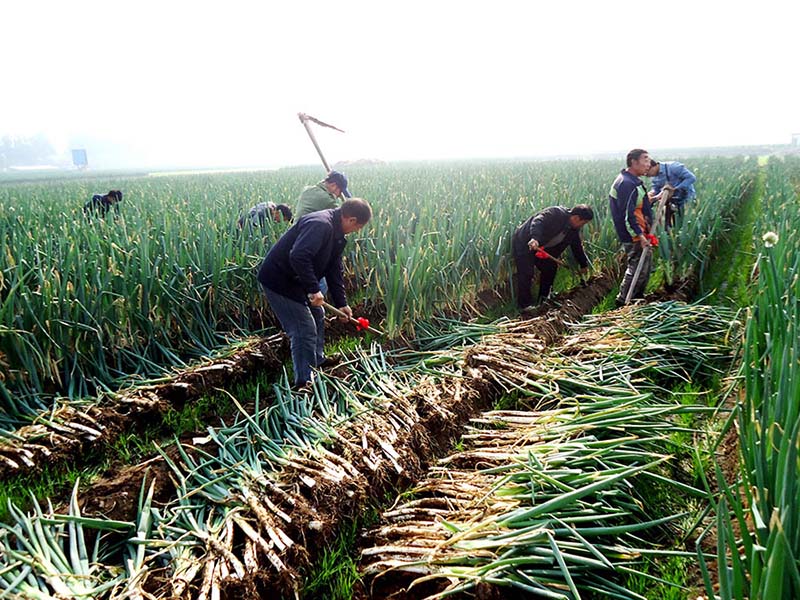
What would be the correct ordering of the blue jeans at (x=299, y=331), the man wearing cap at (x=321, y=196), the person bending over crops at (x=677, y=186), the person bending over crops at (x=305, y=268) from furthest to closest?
the person bending over crops at (x=677, y=186) < the man wearing cap at (x=321, y=196) < the blue jeans at (x=299, y=331) < the person bending over crops at (x=305, y=268)

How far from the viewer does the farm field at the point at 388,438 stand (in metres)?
1.77

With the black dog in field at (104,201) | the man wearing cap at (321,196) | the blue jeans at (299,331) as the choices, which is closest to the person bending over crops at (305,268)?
the blue jeans at (299,331)

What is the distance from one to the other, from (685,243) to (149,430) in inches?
195

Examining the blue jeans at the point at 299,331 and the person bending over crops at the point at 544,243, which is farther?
the person bending over crops at the point at 544,243

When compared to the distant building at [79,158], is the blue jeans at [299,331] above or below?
below

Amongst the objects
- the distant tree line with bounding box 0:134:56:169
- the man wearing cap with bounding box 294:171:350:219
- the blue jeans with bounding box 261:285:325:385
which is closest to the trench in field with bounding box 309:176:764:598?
Answer: the blue jeans with bounding box 261:285:325:385

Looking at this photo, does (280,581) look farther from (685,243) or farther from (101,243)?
(685,243)

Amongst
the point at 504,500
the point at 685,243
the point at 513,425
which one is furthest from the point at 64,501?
the point at 685,243

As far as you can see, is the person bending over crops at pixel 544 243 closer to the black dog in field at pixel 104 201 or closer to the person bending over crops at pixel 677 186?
the person bending over crops at pixel 677 186

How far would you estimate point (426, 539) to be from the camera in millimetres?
1969

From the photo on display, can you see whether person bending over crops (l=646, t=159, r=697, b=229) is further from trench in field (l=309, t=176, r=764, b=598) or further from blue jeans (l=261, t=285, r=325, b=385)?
blue jeans (l=261, t=285, r=325, b=385)

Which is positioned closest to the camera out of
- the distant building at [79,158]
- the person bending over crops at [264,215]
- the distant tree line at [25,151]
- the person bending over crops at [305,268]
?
the person bending over crops at [305,268]

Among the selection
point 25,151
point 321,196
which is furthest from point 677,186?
point 25,151

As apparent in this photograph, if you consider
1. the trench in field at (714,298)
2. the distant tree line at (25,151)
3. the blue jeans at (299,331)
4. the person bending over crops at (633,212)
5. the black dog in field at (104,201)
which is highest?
the distant tree line at (25,151)
